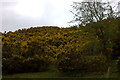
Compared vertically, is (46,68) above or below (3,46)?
below

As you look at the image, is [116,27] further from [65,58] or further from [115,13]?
[65,58]

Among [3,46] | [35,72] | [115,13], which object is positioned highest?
[115,13]

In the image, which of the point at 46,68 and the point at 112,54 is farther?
the point at 46,68

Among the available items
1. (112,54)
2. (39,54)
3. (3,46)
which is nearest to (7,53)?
(3,46)

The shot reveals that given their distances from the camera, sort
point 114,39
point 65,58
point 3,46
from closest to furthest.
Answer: point 114,39, point 65,58, point 3,46

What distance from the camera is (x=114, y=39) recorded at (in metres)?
5.71

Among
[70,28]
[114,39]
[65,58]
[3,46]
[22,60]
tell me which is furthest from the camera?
[70,28]

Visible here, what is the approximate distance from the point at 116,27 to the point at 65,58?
2.27 m

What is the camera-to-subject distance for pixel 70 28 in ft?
41.9

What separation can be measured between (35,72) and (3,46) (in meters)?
1.93

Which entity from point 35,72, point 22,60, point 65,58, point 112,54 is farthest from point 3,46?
point 112,54

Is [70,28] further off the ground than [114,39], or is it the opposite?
[70,28]

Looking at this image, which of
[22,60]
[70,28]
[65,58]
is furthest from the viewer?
[70,28]

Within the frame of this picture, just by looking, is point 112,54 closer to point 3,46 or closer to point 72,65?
point 72,65
